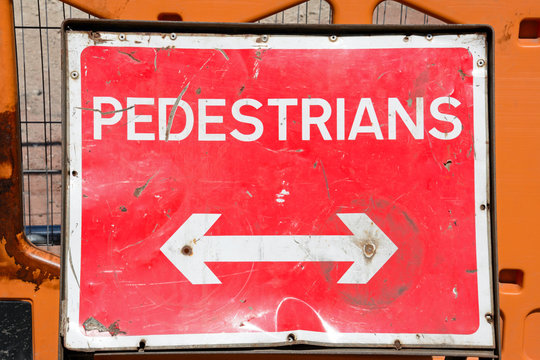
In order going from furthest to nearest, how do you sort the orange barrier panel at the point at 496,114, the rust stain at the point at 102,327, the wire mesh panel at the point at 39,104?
the wire mesh panel at the point at 39,104 → the orange barrier panel at the point at 496,114 → the rust stain at the point at 102,327

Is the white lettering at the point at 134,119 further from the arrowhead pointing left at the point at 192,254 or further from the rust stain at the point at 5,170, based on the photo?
the rust stain at the point at 5,170

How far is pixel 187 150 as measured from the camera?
1.47 metres

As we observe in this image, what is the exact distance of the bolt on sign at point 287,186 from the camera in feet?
4.80

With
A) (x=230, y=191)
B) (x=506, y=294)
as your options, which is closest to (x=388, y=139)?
(x=230, y=191)

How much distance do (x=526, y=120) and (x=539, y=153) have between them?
0.15m

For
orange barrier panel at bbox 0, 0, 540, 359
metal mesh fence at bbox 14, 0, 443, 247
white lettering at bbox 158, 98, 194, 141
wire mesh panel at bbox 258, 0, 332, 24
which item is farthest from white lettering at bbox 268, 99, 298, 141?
wire mesh panel at bbox 258, 0, 332, 24

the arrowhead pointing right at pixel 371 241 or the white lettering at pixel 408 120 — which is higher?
the white lettering at pixel 408 120

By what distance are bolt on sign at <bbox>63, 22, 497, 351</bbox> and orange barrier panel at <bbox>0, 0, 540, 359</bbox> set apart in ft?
1.45

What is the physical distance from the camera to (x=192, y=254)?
4.82 ft

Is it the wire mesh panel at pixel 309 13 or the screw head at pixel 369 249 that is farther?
the wire mesh panel at pixel 309 13

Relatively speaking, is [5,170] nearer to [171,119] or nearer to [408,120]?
[171,119]

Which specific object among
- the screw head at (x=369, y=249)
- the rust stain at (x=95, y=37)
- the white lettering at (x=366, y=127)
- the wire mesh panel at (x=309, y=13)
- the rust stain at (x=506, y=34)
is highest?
the wire mesh panel at (x=309, y=13)

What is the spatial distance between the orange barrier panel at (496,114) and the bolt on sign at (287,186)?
0.44 m

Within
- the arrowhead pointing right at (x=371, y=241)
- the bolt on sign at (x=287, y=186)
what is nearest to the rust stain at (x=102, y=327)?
the bolt on sign at (x=287, y=186)
